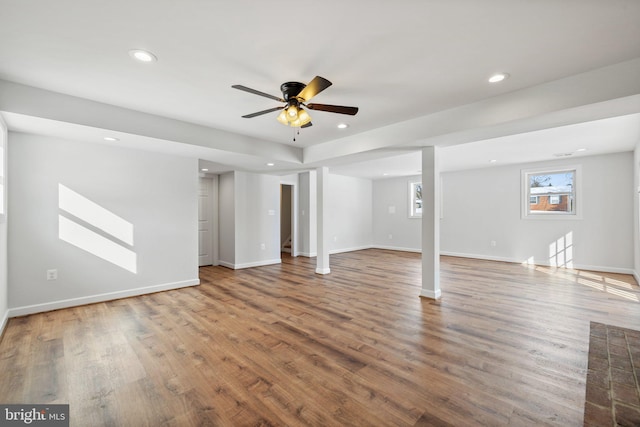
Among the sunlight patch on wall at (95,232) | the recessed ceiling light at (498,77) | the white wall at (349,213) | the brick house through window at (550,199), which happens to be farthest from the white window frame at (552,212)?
the sunlight patch on wall at (95,232)

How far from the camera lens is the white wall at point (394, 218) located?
27.2 feet

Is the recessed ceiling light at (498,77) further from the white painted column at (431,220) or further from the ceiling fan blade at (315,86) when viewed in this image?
the ceiling fan blade at (315,86)

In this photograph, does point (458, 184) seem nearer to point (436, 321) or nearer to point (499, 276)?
point (499, 276)

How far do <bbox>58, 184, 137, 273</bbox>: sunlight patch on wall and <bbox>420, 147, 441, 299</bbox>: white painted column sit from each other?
4.31 meters

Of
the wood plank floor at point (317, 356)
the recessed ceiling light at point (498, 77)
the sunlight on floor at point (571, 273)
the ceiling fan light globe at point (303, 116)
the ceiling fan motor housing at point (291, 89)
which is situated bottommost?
the wood plank floor at point (317, 356)

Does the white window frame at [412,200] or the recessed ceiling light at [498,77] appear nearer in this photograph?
the recessed ceiling light at [498,77]

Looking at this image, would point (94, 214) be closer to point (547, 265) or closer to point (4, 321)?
point (4, 321)

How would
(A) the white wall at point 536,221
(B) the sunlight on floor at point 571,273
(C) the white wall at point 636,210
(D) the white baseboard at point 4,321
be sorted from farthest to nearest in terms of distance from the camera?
(A) the white wall at point 536,221 < (C) the white wall at point 636,210 < (B) the sunlight on floor at point 571,273 < (D) the white baseboard at point 4,321

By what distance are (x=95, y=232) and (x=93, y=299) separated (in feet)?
3.01

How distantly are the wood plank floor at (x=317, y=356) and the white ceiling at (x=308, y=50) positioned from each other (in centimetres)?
220

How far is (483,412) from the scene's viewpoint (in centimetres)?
168

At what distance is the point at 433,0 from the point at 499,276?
510 cm

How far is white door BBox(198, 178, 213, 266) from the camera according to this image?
638 centimetres

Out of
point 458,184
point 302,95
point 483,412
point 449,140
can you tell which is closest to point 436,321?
point 483,412
